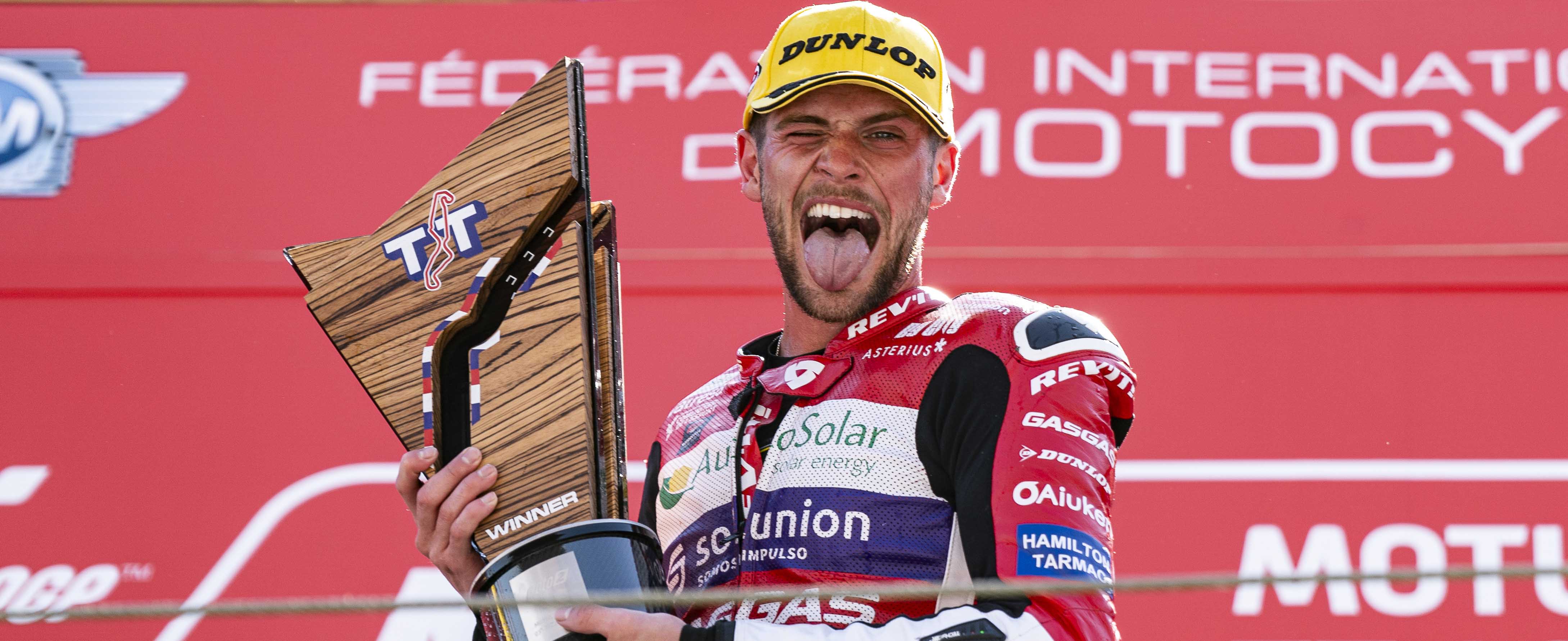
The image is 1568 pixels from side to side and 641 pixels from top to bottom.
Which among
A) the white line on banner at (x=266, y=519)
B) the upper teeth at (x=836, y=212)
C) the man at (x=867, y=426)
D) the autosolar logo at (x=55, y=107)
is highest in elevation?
the autosolar logo at (x=55, y=107)

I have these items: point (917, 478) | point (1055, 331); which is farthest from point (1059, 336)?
point (917, 478)

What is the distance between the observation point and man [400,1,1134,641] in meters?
1.21

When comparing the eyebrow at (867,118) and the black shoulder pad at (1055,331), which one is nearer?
the black shoulder pad at (1055,331)

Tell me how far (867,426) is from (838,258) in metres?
0.24

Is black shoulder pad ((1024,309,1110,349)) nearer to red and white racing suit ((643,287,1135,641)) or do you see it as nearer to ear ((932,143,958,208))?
red and white racing suit ((643,287,1135,641))

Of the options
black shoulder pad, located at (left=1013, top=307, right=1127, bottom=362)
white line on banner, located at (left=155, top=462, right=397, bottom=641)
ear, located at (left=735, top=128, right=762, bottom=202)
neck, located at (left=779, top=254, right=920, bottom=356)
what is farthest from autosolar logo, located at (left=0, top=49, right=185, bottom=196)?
black shoulder pad, located at (left=1013, top=307, right=1127, bottom=362)

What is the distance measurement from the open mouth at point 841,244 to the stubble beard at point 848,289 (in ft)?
0.03

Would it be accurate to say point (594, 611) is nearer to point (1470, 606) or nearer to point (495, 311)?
point (495, 311)

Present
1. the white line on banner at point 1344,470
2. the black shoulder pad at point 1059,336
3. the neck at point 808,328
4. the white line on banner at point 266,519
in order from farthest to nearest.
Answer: the white line on banner at point 266,519 < the white line on banner at point 1344,470 < the neck at point 808,328 < the black shoulder pad at point 1059,336

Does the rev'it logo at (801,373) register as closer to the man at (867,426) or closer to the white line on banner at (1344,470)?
the man at (867,426)

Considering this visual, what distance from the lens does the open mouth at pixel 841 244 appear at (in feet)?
5.09

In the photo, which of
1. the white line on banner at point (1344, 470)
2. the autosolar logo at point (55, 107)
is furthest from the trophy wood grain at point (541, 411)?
the autosolar logo at point (55, 107)

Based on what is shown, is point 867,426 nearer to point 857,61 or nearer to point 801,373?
point 801,373

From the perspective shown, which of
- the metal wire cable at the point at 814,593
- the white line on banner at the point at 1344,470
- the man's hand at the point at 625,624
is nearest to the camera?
the metal wire cable at the point at 814,593
